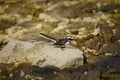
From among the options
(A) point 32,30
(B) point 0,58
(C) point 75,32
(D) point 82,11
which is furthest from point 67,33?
(B) point 0,58

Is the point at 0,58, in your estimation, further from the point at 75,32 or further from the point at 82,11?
the point at 82,11

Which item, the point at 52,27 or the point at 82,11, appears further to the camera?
the point at 82,11

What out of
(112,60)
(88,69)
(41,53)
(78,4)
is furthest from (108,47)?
(78,4)

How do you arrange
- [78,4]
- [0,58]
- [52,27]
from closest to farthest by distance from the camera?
[0,58], [52,27], [78,4]

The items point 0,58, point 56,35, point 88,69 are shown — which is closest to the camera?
point 88,69

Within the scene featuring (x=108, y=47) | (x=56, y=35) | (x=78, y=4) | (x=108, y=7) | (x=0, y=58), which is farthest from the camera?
(x=78, y=4)

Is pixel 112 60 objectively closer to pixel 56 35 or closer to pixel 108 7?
pixel 56 35
